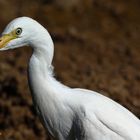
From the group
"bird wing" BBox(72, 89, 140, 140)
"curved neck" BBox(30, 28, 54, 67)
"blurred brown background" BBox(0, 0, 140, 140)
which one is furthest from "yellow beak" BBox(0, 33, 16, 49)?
"blurred brown background" BBox(0, 0, 140, 140)

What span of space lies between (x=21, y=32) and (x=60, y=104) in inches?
28.2

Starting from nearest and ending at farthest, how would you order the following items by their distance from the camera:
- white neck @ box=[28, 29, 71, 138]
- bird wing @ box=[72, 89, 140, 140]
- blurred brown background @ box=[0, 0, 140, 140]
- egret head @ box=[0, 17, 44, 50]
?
1. egret head @ box=[0, 17, 44, 50]
2. bird wing @ box=[72, 89, 140, 140]
3. white neck @ box=[28, 29, 71, 138]
4. blurred brown background @ box=[0, 0, 140, 140]

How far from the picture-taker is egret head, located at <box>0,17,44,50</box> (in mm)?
5109

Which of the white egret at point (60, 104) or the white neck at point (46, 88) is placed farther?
the white neck at point (46, 88)

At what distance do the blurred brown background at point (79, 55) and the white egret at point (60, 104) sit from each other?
5.86 ft

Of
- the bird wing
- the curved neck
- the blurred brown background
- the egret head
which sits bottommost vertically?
the blurred brown background

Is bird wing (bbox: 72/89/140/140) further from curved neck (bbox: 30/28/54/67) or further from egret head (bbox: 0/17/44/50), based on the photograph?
egret head (bbox: 0/17/44/50)

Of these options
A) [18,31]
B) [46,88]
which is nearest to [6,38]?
[18,31]

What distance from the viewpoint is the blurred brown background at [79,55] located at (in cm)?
770

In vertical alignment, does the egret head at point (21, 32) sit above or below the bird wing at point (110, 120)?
above

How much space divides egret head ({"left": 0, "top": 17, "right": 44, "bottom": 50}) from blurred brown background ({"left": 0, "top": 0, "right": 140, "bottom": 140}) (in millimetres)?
2127

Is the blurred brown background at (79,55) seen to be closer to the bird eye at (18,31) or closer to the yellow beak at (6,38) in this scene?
the yellow beak at (6,38)

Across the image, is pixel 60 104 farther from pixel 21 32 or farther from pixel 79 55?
pixel 79 55

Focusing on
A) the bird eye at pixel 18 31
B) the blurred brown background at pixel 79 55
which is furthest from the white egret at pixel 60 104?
the blurred brown background at pixel 79 55
